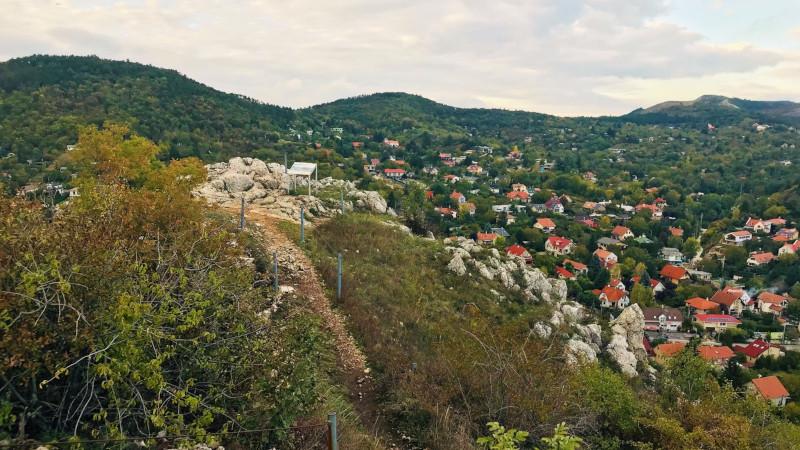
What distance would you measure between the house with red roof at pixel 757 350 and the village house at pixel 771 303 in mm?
13129

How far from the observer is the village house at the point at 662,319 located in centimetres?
4980

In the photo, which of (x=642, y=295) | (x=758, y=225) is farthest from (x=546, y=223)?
(x=758, y=225)

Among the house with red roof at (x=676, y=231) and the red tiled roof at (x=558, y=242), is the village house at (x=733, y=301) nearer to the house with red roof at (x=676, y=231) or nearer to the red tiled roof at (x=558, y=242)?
the red tiled roof at (x=558, y=242)

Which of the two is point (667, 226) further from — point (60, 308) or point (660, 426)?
point (60, 308)

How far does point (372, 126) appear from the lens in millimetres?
158500

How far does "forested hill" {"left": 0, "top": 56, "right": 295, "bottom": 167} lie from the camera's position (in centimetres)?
5488

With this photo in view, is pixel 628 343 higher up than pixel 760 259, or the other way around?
pixel 628 343

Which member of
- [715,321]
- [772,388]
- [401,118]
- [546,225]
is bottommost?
[715,321]

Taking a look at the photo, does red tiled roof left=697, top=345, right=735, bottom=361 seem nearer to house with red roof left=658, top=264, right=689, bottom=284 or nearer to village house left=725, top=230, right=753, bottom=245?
house with red roof left=658, top=264, right=689, bottom=284

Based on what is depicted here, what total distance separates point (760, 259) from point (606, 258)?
2369 cm

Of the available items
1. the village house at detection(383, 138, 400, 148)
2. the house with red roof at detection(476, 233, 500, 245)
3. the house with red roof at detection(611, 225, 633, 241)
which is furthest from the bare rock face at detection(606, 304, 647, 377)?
the village house at detection(383, 138, 400, 148)

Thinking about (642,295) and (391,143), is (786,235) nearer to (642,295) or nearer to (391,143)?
(642,295)

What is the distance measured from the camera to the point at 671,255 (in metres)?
70.9

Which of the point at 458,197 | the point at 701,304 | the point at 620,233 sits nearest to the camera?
the point at 701,304
